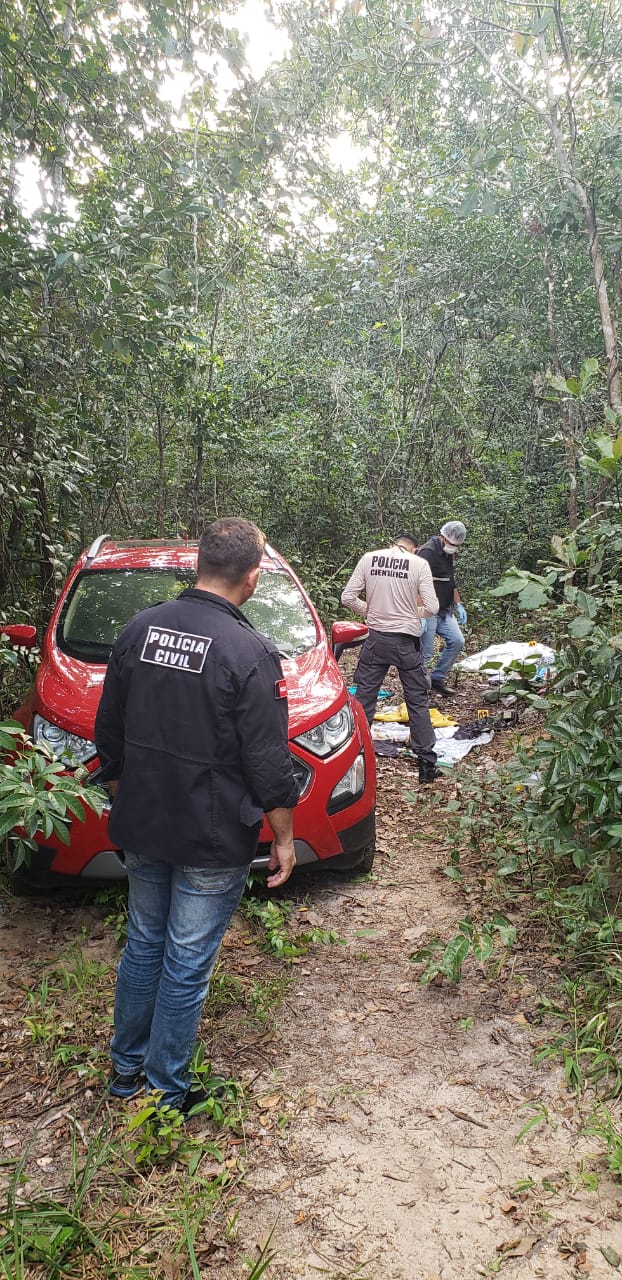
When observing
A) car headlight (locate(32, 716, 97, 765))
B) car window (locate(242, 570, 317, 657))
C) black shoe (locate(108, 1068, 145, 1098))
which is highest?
car window (locate(242, 570, 317, 657))

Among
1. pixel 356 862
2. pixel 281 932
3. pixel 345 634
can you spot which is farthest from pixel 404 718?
pixel 281 932

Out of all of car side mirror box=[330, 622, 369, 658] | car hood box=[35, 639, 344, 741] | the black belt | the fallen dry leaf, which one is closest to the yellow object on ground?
the black belt

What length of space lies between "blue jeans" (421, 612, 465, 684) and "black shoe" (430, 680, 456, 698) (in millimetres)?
50

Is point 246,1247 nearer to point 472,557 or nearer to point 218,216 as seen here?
point 218,216

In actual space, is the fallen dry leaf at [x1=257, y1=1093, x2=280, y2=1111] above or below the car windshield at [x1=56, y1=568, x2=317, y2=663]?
below

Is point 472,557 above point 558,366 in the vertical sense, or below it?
below

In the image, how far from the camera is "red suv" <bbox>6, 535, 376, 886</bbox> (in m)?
3.28

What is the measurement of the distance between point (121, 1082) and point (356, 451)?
36.5 feet

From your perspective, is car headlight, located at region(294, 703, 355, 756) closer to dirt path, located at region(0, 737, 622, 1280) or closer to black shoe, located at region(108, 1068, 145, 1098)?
dirt path, located at region(0, 737, 622, 1280)

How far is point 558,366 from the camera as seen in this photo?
1072 cm

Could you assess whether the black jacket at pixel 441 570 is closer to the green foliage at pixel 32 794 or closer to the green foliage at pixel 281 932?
the green foliage at pixel 281 932

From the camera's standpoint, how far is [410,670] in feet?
18.8

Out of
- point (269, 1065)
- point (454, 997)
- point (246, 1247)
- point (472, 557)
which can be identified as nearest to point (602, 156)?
point (472, 557)

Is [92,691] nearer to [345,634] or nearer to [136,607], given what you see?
[136,607]
